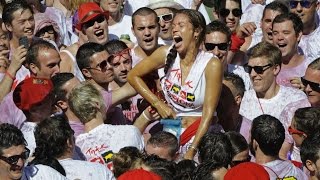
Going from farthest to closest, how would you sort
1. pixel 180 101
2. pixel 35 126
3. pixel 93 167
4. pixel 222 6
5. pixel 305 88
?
pixel 222 6 < pixel 305 88 < pixel 180 101 < pixel 35 126 < pixel 93 167

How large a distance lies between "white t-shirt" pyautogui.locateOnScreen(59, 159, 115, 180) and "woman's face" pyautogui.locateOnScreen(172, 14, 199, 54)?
1811 millimetres

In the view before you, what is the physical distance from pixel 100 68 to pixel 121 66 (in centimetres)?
45

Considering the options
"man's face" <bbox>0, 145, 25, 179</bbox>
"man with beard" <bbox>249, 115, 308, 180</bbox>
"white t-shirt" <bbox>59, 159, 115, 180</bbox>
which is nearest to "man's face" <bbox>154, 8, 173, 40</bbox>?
"man with beard" <bbox>249, 115, 308, 180</bbox>

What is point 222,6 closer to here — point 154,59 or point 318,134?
point 154,59

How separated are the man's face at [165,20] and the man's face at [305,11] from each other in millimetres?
1469

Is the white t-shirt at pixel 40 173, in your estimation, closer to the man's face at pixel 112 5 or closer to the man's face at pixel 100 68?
the man's face at pixel 100 68

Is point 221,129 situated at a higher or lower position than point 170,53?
lower

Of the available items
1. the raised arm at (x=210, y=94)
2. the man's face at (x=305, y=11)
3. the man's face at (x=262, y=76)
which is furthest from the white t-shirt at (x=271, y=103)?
the man's face at (x=305, y=11)

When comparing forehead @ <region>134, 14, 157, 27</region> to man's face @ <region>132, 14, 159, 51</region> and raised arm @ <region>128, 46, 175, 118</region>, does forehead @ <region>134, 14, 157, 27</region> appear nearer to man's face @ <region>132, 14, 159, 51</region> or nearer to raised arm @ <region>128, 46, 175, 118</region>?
man's face @ <region>132, 14, 159, 51</region>

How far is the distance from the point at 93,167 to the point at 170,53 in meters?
1.95

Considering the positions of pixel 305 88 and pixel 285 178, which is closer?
pixel 285 178

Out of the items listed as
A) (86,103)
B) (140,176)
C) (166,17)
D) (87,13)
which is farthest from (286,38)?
(140,176)

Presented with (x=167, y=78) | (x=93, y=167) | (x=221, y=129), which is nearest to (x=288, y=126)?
(x=221, y=129)

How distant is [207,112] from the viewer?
8.80m
